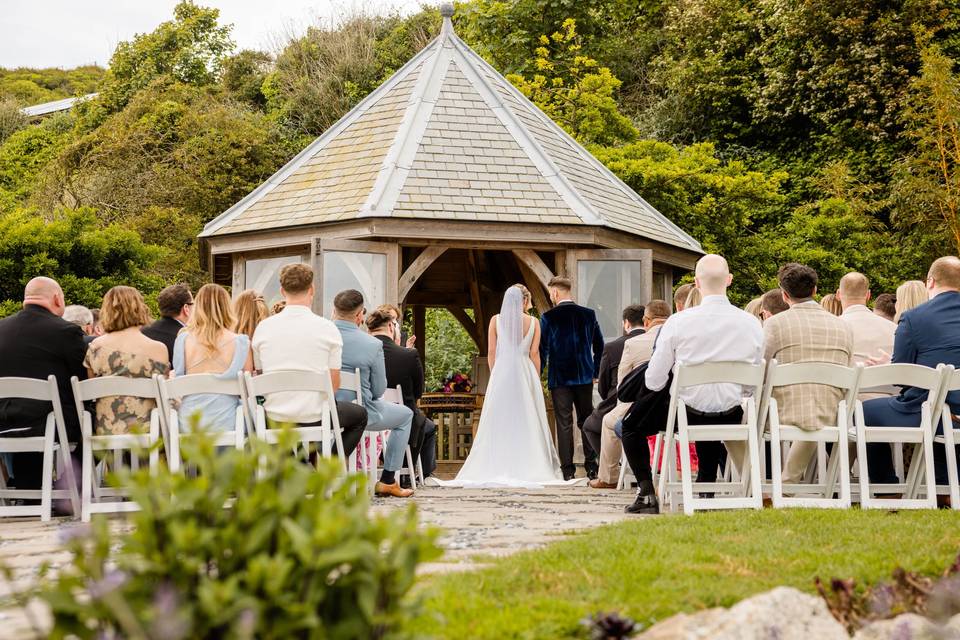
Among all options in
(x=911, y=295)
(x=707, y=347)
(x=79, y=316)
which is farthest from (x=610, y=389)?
(x=79, y=316)

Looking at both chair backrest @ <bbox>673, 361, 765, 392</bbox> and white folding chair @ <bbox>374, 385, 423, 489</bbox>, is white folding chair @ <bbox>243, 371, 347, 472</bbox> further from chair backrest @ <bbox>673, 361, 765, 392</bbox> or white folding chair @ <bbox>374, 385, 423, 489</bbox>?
chair backrest @ <bbox>673, 361, 765, 392</bbox>

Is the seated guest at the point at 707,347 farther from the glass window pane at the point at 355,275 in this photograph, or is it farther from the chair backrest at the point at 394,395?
the glass window pane at the point at 355,275

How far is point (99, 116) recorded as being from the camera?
35250 millimetres

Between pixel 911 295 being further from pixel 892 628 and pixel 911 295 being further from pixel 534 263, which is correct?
pixel 892 628

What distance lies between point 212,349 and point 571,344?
434 cm

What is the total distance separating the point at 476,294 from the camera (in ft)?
56.1

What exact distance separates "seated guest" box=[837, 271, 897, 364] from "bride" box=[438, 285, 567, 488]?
330 centimetres

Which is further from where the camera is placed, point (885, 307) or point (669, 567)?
point (885, 307)

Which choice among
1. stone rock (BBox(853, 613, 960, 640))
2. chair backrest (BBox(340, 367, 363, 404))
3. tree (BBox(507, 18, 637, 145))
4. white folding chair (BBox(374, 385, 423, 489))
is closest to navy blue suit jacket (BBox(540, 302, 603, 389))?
white folding chair (BBox(374, 385, 423, 489))

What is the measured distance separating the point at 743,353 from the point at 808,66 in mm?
19692

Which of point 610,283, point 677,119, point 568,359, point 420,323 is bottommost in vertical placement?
point 568,359

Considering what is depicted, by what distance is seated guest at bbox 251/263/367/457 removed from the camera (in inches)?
293

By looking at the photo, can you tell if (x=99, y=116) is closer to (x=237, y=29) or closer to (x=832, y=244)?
(x=237, y=29)

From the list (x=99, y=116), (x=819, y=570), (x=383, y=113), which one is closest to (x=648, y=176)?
(x=383, y=113)
